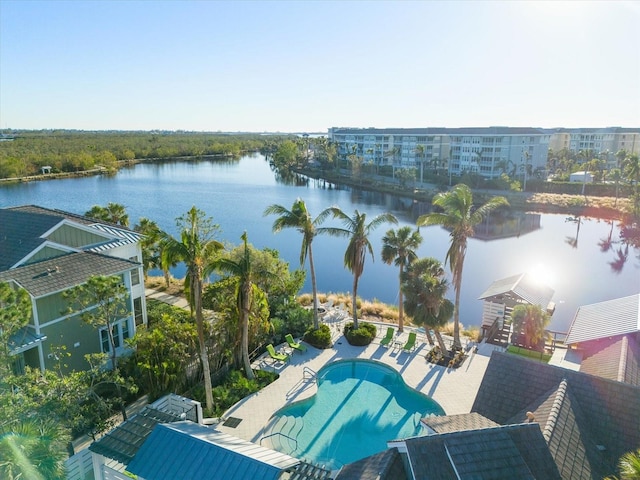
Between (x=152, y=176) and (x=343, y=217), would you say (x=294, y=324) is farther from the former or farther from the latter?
(x=152, y=176)

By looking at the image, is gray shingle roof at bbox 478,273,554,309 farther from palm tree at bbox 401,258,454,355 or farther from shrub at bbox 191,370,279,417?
shrub at bbox 191,370,279,417

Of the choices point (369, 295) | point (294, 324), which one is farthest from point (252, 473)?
point (369, 295)

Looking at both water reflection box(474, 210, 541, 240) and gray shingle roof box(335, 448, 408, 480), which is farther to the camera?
water reflection box(474, 210, 541, 240)

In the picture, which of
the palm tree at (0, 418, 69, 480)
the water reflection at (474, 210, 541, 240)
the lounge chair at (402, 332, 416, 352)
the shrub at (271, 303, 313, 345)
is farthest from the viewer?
the water reflection at (474, 210, 541, 240)

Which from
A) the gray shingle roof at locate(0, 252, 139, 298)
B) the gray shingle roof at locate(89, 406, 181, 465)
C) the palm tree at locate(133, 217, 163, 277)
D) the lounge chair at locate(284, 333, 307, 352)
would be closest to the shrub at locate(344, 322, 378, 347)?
the lounge chair at locate(284, 333, 307, 352)

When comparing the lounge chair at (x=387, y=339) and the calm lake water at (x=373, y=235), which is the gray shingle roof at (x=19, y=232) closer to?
the lounge chair at (x=387, y=339)

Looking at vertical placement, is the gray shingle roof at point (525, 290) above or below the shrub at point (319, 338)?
above

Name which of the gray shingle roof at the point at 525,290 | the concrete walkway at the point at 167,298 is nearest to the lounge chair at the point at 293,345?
the concrete walkway at the point at 167,298

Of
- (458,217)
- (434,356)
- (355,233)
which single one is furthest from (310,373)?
(458,217)
